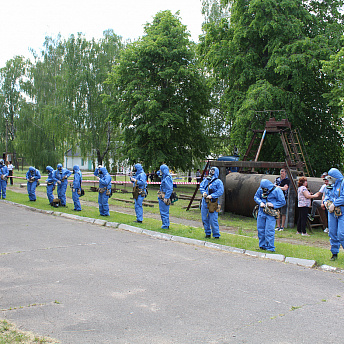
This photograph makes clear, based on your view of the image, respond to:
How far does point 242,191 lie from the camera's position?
1510cm

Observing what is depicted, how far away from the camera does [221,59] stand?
26.1 meters

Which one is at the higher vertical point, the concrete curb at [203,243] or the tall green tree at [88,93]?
the tall green tree at [88,93]

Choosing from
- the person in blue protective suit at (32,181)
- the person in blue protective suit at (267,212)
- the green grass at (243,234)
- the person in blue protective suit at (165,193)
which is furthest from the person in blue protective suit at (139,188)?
the person in blue protective suit at (32,181)

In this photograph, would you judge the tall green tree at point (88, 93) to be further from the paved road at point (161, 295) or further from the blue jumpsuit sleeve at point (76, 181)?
the paved road at point (161, 295)

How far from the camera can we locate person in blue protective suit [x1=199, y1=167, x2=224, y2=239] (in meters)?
9.96

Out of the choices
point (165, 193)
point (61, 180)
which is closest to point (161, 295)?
point (165, 193)

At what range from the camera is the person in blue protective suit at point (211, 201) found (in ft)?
32.7

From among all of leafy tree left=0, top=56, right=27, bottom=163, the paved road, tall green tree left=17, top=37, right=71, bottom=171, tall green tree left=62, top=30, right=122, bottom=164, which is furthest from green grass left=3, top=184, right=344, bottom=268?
leafy tree left=0, top=56, right=27, bottom=163

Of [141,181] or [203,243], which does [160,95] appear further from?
[203,243]

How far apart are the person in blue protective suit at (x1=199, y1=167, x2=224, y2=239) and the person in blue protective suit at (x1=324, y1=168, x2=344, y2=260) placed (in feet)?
8.93

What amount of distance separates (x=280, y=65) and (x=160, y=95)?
1031 centimetres

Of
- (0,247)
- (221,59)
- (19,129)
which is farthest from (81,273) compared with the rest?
(19,129)

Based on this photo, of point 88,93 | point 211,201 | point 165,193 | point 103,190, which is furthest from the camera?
point 88,93

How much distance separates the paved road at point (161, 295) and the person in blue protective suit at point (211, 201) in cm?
92
